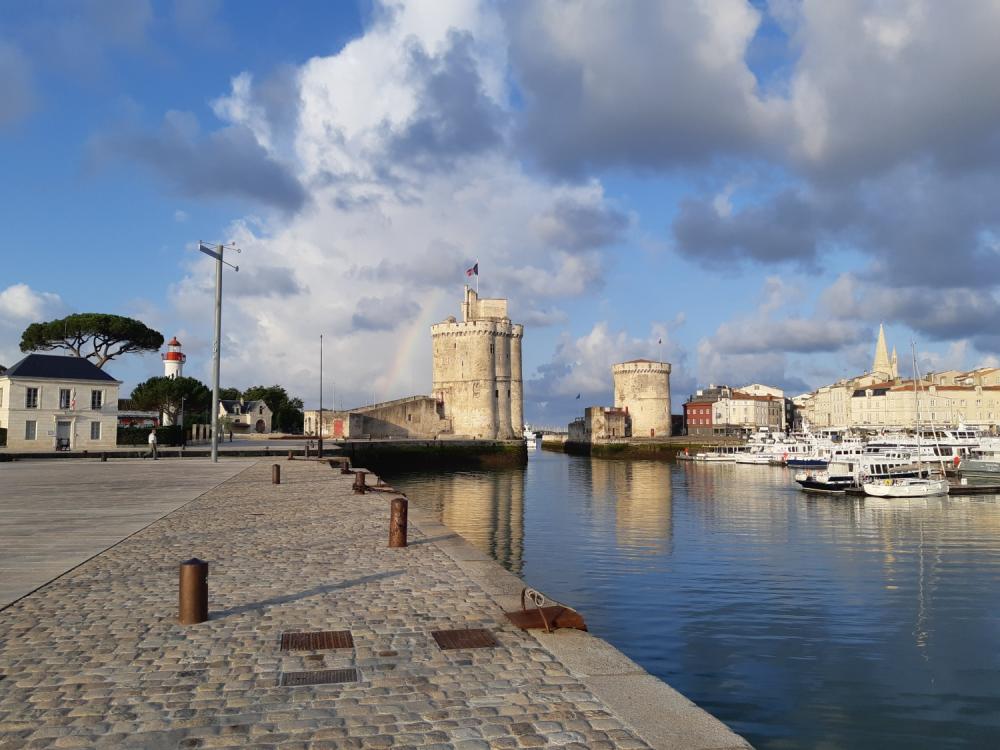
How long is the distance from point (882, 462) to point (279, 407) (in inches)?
3459

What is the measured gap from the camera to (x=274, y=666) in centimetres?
656

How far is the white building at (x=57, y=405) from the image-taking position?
47344 millimetres

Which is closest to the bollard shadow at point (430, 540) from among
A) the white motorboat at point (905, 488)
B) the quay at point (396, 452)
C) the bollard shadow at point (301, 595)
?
the bollard shadow at point (301, 595)

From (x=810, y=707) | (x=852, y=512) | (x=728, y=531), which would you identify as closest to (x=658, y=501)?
(x=852, y=512)

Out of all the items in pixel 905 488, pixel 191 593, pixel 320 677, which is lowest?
pixel 905 488

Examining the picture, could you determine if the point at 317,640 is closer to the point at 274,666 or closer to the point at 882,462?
the point at 274,666

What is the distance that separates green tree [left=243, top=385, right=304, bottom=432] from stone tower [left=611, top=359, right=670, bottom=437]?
47395mm

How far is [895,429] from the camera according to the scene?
11100 centimetres

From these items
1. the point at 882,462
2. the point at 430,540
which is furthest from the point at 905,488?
the point at 430,540

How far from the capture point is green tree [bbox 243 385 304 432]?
109m

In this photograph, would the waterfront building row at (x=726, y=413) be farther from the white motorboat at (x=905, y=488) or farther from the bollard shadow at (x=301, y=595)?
the bollard shadow at (x=301, y=595)

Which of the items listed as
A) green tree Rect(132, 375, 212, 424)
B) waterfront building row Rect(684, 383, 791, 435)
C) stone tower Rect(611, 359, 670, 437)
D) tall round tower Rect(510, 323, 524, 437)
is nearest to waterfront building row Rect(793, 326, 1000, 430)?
waterfront building row Rect(684, 383, 791, 435)

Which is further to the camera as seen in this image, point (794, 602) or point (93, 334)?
point (93, 334)

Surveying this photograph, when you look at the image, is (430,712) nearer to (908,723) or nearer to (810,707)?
(810,707)
